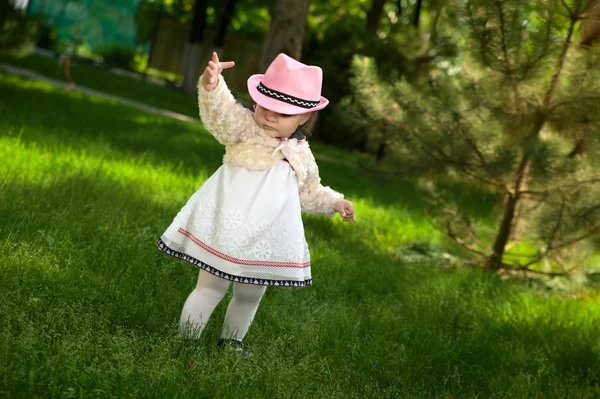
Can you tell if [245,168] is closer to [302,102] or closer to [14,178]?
[302,102]

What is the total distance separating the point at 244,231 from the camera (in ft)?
9.57

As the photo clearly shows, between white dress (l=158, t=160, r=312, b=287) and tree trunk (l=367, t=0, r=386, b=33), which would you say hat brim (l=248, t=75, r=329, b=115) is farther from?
tree trunk (l=367, t=0, r=386, b=33)

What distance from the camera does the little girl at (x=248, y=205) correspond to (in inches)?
115

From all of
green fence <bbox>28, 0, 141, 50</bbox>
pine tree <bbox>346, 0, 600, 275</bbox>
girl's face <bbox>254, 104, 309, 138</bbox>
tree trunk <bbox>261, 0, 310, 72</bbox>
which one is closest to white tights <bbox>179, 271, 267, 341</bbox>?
girl's face <bbox>254, 104, 309, 138</bbox>

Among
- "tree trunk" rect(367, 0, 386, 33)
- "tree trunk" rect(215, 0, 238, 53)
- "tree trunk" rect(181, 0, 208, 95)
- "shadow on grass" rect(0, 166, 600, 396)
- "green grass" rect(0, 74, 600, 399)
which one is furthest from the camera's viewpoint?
"tree trunk" rect(181, 0, 208, 95)

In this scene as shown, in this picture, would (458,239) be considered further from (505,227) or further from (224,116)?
(224,116)

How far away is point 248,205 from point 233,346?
0.60 metres

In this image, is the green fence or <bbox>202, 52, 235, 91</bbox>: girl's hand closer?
<bbox>202, 52, 235, 91</bbox>: girl's hand

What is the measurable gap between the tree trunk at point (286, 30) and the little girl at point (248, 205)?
21.2ft

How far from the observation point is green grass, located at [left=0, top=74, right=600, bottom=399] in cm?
260

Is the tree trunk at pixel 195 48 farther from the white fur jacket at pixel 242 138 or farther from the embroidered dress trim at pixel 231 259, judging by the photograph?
the embroidered dress trim at pixel 231 259

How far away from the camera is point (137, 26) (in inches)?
923

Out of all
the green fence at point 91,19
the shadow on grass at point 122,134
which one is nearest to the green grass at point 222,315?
the shadow on grass at point 122,134

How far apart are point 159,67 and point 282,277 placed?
24374mm
